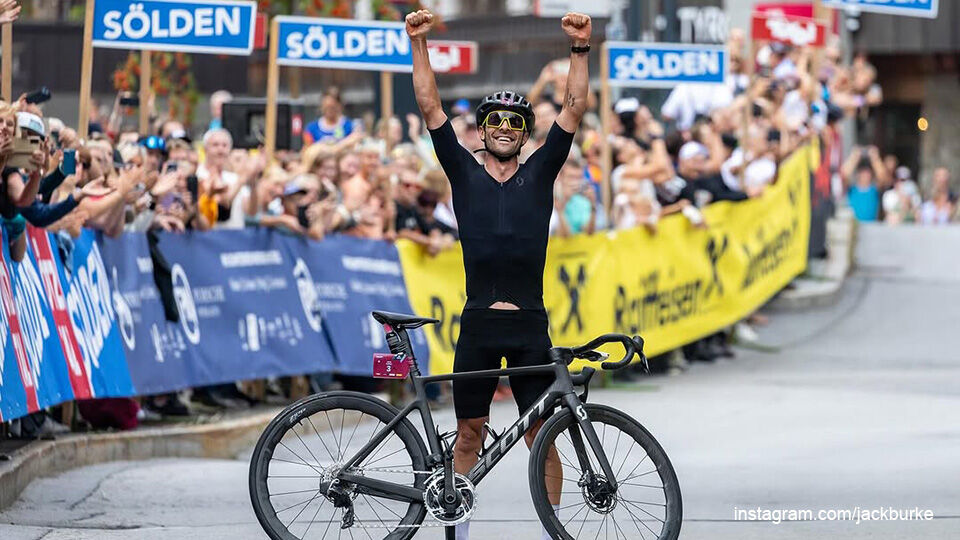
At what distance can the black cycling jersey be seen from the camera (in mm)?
8109

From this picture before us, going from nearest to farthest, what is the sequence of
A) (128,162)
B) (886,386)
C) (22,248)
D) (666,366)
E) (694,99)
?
(22,248) → (128,162) → (886,386) → (666,366) → (694,99)

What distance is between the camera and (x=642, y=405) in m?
15.9

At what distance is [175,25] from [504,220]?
250 inches

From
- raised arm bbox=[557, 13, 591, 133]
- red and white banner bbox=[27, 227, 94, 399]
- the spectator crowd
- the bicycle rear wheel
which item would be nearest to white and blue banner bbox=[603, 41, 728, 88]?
the spectator crowd

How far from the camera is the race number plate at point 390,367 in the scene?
7.95 metres

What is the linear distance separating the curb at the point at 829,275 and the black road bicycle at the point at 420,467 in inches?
604

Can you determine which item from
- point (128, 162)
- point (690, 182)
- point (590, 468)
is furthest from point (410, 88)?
point (590, 468)

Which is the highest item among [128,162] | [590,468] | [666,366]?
[128,162]

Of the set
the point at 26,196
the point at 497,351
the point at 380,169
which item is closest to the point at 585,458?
the point at 497,351

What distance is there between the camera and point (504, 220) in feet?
26.6

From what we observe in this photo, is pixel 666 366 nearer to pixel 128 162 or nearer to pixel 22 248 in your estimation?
pixel 128 162

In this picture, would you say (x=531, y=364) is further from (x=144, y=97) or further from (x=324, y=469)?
(x=144, y=97)

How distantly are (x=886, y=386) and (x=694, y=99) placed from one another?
6.94m

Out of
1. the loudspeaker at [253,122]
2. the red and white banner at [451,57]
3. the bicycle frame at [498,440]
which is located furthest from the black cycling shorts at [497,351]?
the red and white banner at [451,57]
